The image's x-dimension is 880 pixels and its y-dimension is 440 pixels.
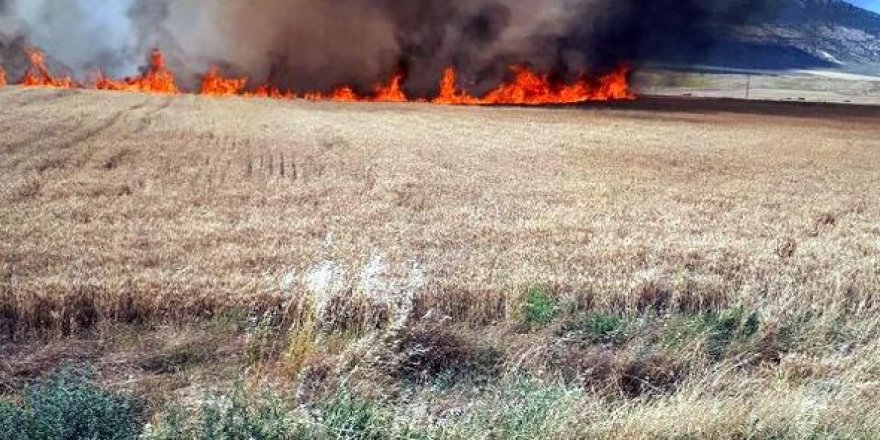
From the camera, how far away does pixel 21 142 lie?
61.1ft

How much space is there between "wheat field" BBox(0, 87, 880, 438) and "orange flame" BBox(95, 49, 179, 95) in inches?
1093

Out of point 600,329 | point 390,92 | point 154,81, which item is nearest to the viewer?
point 600,329

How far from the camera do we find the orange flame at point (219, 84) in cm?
4572

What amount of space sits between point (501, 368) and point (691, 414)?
161cm

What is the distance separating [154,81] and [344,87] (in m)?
10.9

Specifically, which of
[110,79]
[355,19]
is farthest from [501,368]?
[110,79]

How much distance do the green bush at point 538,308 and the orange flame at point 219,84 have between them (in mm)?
40846

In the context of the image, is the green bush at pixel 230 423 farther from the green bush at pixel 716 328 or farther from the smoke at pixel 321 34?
the smoke at pixel 321 34

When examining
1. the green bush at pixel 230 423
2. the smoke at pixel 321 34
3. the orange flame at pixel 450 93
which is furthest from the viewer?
the orange flame at pixel 450 93

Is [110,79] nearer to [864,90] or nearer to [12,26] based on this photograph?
[12,26]

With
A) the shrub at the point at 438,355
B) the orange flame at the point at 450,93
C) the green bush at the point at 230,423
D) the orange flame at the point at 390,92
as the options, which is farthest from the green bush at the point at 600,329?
the orange flame at the point at 450,93

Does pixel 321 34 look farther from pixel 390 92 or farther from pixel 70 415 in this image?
pixel 70 415

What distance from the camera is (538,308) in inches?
279

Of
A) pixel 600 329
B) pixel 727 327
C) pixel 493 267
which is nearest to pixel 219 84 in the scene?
pixel 493 267
